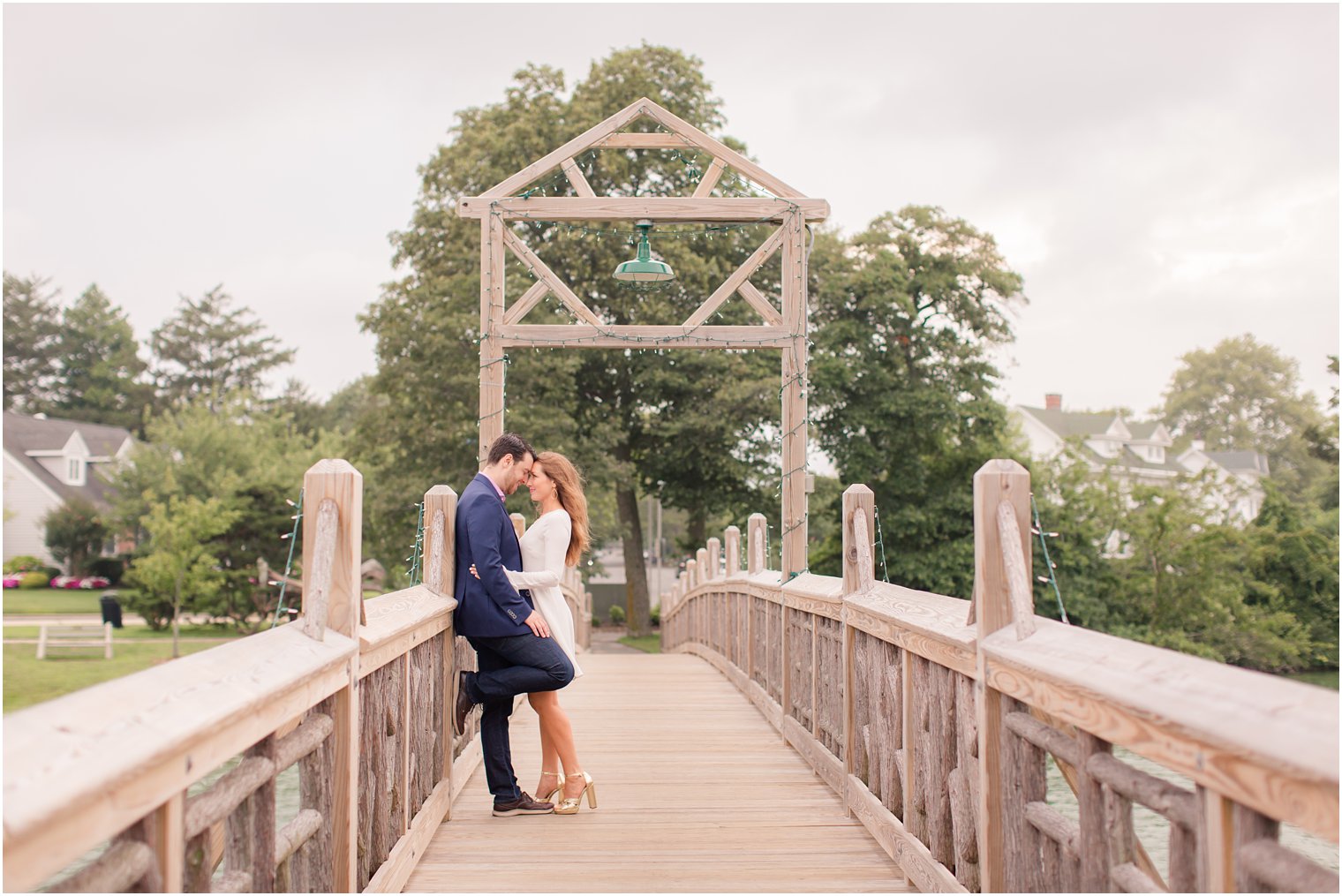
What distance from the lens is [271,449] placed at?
1582 inches

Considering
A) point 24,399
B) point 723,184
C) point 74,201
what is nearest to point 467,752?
point 723,184

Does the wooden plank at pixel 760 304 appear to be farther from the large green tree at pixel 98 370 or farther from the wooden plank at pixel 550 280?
the large green tree at pixel 98 370

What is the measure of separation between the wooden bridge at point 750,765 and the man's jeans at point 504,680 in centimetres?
19

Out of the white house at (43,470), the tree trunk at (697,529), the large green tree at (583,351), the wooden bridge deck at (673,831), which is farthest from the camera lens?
the white house at (43,470)

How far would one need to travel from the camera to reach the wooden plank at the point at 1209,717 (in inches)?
66.3

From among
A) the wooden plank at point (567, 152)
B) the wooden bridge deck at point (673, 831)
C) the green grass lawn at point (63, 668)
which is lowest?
the green grass lawn at point (63, 668)

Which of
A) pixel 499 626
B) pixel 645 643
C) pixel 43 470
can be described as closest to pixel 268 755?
pixel 499 626

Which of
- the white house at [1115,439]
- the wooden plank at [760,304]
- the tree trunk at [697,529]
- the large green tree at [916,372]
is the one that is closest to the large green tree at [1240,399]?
the white house at [1115,439]

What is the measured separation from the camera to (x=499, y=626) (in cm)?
502

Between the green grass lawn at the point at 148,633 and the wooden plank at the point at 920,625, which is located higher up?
the wooden plank at the point at 920,625

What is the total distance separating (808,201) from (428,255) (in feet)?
55.4

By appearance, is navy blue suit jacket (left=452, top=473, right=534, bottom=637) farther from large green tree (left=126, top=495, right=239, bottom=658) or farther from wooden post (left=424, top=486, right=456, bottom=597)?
large green tree (left=126, top=495, right=239, bottom=658)

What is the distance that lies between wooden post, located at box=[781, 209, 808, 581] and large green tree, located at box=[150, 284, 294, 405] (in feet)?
181

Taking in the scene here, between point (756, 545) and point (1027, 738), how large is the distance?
21.6ft
